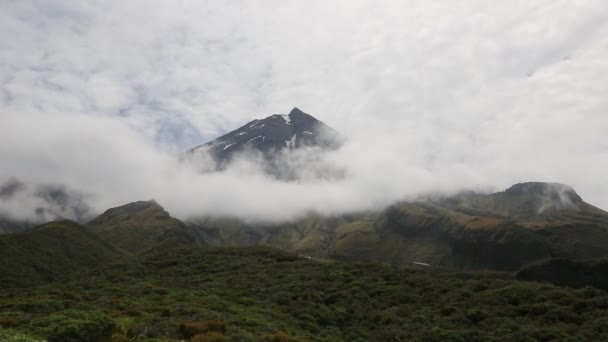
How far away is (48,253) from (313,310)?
291ft

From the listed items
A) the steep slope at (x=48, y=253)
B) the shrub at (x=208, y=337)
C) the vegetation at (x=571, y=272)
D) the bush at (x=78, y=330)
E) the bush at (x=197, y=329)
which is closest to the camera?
the bush at (x=78, y=330)

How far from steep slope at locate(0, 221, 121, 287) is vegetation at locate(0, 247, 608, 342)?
3073cm

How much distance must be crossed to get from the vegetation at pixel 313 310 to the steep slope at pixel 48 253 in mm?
30727

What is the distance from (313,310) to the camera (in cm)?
4341

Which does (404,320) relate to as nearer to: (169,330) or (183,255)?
(169,330)

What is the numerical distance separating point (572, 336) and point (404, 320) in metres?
14.0

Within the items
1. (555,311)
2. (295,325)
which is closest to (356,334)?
(295,325)

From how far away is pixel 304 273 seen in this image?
6594cm

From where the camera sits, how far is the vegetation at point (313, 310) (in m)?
25.6

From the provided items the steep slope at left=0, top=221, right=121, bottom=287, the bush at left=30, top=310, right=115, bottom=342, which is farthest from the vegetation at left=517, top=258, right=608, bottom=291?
the steep slope at left=0, top=221, right=121, bottom=287

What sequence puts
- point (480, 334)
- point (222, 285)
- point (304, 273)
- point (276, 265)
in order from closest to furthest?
point (480, 334)
point (222, 285)
point (304, 273)
point (276, 265)

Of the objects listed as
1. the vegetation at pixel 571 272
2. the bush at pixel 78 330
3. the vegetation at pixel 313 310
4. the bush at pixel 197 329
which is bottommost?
the vegetation at pixel 571 272

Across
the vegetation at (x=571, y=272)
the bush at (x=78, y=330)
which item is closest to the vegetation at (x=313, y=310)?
the bush at (x=78, y=330)

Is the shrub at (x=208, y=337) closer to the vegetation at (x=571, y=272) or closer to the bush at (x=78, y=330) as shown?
the bush at (x=78, y=330)
